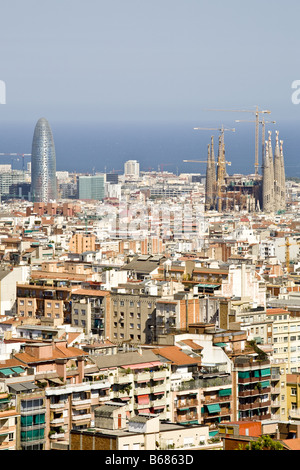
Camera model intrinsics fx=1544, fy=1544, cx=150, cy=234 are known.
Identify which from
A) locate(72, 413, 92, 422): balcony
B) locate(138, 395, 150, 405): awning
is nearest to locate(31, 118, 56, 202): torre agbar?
locate(138, 395, 150, 405): awning

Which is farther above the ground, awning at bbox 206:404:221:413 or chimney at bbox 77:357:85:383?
chimney at bbox 77:357:85:383

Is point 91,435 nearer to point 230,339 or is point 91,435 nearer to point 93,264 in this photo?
point 230,339

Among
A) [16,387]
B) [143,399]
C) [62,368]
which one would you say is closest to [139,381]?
[143,399]

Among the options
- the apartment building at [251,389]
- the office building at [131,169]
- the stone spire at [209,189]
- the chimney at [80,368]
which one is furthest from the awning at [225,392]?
the office building at [131,169]

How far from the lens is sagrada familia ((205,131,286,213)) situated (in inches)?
2699

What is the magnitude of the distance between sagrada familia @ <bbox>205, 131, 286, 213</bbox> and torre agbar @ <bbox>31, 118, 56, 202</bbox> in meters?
13.1

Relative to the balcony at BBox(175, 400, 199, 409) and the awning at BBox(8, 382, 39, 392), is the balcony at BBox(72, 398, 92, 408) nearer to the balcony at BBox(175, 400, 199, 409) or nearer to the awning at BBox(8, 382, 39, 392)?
the awning at BBox(8, 382, 39, 392)

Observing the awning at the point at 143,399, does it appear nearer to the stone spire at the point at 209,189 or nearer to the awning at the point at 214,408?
the awning at the point at 214,408

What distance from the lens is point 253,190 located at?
70.3m

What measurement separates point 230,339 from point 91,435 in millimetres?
5444

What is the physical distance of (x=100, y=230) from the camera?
42.1 meters

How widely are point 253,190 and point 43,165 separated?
21.6m

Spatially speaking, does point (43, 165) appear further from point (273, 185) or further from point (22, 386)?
point (22, 386)

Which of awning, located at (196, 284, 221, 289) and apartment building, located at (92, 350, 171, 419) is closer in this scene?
apartment building, located at (92, 350, 171, 419)
